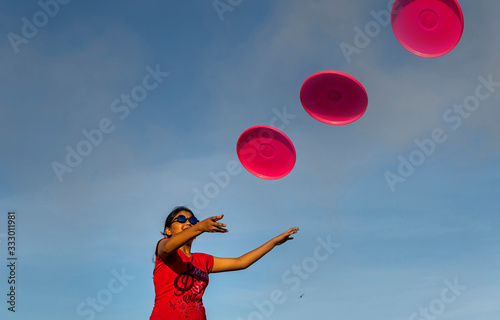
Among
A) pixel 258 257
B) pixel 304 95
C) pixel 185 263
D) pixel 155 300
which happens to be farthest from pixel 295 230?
pixel 304 95

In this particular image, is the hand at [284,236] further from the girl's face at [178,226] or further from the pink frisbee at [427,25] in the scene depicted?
the pink frisbee at [427,25]

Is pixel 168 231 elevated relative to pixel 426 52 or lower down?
lower down

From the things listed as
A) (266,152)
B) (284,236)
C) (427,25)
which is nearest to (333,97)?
(266,152)

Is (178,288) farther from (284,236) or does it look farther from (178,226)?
(284,236)

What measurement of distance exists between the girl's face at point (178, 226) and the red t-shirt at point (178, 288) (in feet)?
1.00

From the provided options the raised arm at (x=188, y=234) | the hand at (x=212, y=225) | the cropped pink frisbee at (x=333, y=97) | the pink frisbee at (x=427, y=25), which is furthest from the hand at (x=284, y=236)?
the pink frisbee at (x=427, y=25)

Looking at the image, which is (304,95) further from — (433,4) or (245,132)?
(433,4)

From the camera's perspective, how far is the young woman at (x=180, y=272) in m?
5.59

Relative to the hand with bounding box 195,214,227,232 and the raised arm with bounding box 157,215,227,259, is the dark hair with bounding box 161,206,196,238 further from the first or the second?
the hand with bounding box 195,214,227,232

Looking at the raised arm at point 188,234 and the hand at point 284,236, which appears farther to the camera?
the hand at point 284,236

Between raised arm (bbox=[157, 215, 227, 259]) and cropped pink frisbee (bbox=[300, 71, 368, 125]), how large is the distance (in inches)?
190

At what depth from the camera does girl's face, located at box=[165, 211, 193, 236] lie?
20.9ft

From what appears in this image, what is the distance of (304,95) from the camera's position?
31.0ft

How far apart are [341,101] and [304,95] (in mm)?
731
